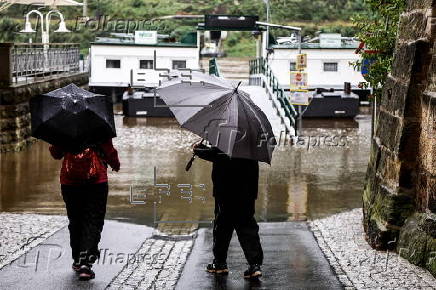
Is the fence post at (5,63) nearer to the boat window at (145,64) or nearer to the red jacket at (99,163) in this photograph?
the red jacket at (99,163)

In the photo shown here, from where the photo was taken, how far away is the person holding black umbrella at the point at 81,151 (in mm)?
8086

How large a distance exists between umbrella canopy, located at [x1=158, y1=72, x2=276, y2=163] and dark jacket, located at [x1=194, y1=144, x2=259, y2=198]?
24 cm

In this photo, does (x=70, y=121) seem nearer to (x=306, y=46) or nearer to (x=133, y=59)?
(x=133, y=59)

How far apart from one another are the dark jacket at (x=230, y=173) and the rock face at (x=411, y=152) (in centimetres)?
193

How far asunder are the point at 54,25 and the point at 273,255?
150 feet

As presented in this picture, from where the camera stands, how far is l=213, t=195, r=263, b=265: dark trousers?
822 centimetres

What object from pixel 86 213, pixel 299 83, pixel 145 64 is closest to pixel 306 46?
pixel 145 64

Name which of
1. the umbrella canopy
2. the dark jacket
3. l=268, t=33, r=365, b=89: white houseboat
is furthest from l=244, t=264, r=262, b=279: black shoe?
l=268, t=33, r=365, b=89: white houseboat

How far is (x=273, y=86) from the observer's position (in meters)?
28.8

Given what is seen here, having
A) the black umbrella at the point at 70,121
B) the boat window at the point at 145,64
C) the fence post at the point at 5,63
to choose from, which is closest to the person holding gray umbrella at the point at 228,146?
the black umbrella at the point at 70,121

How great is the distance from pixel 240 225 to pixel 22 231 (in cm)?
352

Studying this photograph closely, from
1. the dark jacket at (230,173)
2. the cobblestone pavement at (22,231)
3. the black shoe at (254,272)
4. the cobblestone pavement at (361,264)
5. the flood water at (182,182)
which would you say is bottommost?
the flood water at (182,182)

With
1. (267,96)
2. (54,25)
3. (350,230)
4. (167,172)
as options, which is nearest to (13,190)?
(167,172)

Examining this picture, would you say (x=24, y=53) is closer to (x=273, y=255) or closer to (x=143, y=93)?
(x=143, y=93)
